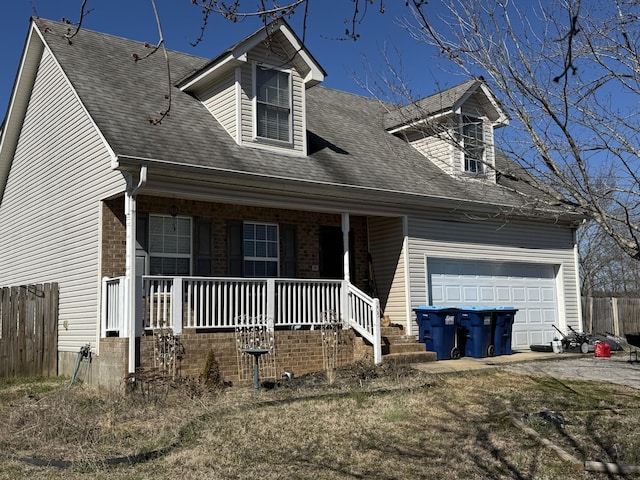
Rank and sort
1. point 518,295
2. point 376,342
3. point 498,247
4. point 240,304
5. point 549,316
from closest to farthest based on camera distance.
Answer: point 240,304
point 376,342
point 498,247
point 518,295
point 549,316

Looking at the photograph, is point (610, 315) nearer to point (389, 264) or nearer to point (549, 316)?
point (549, 316)

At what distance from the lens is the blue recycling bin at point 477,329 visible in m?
14.5

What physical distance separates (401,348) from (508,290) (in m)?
4.65

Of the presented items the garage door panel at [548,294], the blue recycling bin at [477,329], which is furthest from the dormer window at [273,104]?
the garage door panel at [548,294]

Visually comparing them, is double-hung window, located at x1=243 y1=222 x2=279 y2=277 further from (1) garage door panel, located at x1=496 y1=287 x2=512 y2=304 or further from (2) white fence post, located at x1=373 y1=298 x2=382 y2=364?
(1) garage door panel, located at x1=496 y1=287 x2=512 y2=304

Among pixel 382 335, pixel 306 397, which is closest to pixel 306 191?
pixel 382 335

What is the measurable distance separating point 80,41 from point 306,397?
10338 millimetres

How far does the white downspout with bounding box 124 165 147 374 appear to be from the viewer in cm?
1077

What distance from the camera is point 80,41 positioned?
15.7 metres

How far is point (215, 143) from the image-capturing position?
13.4m

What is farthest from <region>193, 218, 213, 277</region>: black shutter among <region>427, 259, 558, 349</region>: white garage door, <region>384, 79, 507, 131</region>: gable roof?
<region>384, 79, 507, 131</region>: gable roof

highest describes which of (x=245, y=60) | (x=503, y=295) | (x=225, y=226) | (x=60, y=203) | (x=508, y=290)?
(x=245, y=60)

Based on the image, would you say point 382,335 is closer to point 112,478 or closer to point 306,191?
point 306,191

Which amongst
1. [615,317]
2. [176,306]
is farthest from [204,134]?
[615,317]
